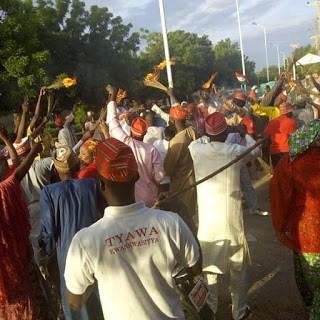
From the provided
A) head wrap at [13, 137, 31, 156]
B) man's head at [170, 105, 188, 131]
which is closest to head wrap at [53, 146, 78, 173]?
head wrap at [13, 137, 31, 156]

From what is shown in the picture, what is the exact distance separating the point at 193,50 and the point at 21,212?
50.2 meters

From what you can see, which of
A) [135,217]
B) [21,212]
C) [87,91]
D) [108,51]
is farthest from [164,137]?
[108,51]

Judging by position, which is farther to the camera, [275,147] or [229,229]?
[275,147]

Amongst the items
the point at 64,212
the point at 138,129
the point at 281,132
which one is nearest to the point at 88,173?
the point at 64,212

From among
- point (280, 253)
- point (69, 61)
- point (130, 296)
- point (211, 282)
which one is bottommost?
point (280, 253)

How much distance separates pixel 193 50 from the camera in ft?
171

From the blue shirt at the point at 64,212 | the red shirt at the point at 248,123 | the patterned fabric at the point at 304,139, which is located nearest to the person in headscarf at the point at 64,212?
the blue shirt at the point at 64,212

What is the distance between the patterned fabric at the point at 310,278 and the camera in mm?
3281

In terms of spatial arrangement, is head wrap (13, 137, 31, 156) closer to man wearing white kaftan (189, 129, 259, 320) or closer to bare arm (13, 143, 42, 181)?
bare arm (13, 143, 42, 181)

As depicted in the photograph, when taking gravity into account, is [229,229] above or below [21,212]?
below

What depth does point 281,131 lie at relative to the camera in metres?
8.64

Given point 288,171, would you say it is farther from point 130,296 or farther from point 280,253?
point 280,253

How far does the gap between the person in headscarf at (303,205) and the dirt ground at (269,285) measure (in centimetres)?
137

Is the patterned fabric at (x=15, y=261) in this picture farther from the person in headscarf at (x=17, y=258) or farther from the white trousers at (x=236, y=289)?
the white trousers at (x=236, y=289)
